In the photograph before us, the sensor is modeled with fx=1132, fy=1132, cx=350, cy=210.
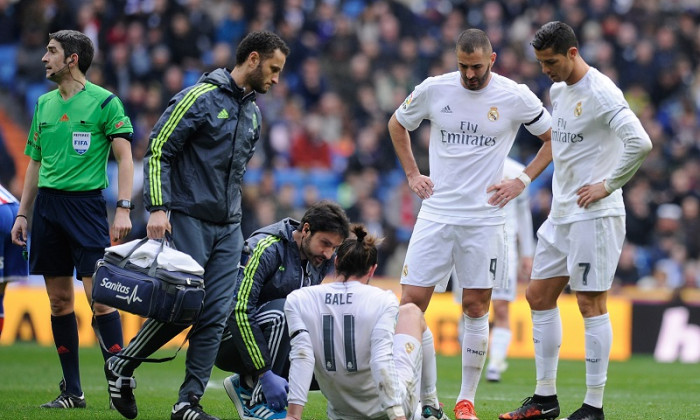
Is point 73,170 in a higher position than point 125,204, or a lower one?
higher

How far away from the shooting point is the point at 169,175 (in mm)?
7250

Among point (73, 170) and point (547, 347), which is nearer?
point (547, 347)

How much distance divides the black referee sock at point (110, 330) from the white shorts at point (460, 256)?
85.2 inches

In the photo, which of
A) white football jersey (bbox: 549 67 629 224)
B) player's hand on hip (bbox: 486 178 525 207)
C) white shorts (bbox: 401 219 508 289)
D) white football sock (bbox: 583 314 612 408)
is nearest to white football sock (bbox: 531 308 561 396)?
white football sock (bbox: 583 314 612 408)

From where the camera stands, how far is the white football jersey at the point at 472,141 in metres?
7.98

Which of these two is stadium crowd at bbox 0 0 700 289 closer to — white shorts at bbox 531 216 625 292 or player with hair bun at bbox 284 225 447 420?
white shorts at bbox 531 216 625 292

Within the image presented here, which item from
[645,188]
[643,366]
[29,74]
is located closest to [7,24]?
[29,74]

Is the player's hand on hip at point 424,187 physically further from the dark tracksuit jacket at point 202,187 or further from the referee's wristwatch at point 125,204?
the referee's wristwatch at point 125,204

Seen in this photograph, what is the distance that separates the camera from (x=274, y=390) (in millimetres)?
7371

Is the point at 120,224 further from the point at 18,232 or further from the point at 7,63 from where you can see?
the point at 7,63

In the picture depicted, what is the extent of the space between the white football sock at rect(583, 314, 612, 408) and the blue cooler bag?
2693mm

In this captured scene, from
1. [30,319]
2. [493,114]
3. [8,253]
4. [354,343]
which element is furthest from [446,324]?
[354,343]

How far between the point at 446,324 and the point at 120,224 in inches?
332

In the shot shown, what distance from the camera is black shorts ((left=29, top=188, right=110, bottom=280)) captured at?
813cm
